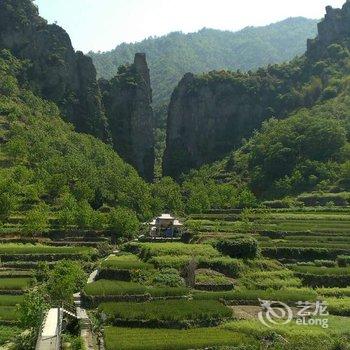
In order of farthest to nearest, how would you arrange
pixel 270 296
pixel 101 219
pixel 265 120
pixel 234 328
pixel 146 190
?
pixel 265 120 < pixel 146 190 < pixel 101 219 < pixel 270 296 < pixel 234 328

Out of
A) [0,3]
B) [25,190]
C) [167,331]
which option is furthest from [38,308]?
[0,3]

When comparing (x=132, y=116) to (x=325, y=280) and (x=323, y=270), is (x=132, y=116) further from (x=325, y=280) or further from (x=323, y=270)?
(x=325, y=280)

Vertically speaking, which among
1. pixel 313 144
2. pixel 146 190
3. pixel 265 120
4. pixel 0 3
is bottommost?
pixel 146 190

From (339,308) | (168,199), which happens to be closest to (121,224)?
(168,199)

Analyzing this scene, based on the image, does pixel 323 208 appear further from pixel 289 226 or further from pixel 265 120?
pixel 265 120

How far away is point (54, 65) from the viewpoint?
15525cm

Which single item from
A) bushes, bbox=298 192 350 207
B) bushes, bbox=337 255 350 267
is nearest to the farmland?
bushes, bbox=337 255 350 267

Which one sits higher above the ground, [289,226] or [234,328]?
[289,226]

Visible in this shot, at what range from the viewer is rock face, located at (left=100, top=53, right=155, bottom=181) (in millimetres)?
171250

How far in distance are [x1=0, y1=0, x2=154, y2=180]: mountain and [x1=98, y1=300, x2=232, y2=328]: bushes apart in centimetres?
11667

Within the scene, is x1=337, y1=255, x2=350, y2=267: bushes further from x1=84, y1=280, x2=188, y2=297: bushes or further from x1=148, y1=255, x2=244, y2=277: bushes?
x1=84, y1=280, x2=188, y2=297: bushes

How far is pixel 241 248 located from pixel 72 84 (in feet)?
371

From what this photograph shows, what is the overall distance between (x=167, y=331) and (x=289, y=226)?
39069mm

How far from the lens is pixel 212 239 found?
2450 inches
